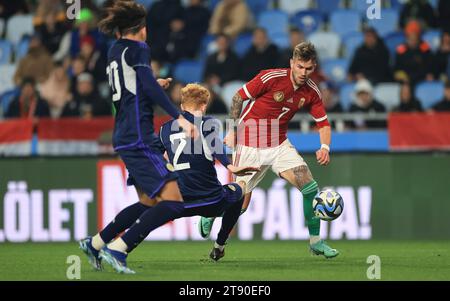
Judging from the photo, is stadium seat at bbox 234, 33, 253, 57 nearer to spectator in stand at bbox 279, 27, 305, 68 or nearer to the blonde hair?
spectator in stand at bbox 279, 27, 305, 68

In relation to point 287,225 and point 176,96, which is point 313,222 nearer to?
point 287,225

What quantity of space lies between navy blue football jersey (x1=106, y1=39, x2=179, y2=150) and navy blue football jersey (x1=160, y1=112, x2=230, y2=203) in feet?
3.17

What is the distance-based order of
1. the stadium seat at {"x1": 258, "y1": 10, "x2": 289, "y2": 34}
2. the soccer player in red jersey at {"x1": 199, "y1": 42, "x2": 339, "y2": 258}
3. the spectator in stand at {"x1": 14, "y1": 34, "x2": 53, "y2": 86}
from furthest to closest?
1. the stadium seat at {"x1": 258, "y1": 10, "x2": 289, "y2": 34}
2. the spectator in stand at {"x1": 14, "y1": 34, "x2": 53, "y2": 86}
3. the soccer player in red jersey at {"x1": 199, "y1": 42, "x2": 339, "y2": 258}

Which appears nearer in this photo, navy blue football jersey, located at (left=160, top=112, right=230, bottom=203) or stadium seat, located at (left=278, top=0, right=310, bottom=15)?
navy blue football jersey, located at (left=160, top=112, right=230, bottom=203)

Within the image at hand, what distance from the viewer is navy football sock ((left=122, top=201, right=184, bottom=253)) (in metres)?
8.45

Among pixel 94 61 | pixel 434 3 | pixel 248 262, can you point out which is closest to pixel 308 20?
pixel 434 3

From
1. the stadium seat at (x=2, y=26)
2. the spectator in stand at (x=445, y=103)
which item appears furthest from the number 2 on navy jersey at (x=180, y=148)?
the stadium seat at (x=2, y=26)

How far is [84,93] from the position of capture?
1642cm

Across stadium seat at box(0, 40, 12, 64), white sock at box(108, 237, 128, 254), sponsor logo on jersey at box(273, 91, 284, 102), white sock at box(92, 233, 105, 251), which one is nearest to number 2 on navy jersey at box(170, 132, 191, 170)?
white sock at box(92, 233, 105, 251)

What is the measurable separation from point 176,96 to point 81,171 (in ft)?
7.07

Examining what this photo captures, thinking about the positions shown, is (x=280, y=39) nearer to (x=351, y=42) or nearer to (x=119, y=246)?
(x=351, y=42)

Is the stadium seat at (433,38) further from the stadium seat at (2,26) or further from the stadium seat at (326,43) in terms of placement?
the stadium seat at (2,26)

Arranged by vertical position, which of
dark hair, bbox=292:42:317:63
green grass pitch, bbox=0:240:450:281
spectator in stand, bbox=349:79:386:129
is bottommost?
green grass pitch, bbox=0:240:450:281

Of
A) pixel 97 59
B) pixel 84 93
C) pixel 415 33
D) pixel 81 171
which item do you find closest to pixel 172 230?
pixel 81 171
